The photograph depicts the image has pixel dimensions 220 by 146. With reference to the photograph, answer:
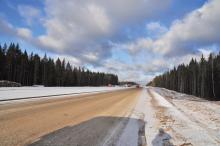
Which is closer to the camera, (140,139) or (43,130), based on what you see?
(140,139)

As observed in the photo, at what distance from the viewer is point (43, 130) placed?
5.78 meters

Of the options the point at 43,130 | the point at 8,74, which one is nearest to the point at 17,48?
the point at 8,74

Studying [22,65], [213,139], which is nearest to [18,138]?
[213,139]

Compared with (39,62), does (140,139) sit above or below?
below

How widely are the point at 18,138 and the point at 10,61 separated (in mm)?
64006

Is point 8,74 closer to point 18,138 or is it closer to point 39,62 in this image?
point 39,62

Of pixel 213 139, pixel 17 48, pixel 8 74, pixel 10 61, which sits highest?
pixel 17 48

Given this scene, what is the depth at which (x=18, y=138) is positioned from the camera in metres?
4.82

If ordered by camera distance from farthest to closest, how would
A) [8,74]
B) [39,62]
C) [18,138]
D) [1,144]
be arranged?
[39,62], [8,74], [18,138], [1,144]

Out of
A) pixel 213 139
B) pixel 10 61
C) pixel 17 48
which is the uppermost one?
pixel 17 48

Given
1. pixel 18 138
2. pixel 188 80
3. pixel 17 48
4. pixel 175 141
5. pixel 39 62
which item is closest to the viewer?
pixel 18 138

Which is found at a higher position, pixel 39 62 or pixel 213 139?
pixel 39 62

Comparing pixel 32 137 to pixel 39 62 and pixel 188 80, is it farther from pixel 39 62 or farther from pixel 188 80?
pixel 188 80

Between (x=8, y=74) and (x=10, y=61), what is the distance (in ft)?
14.1
